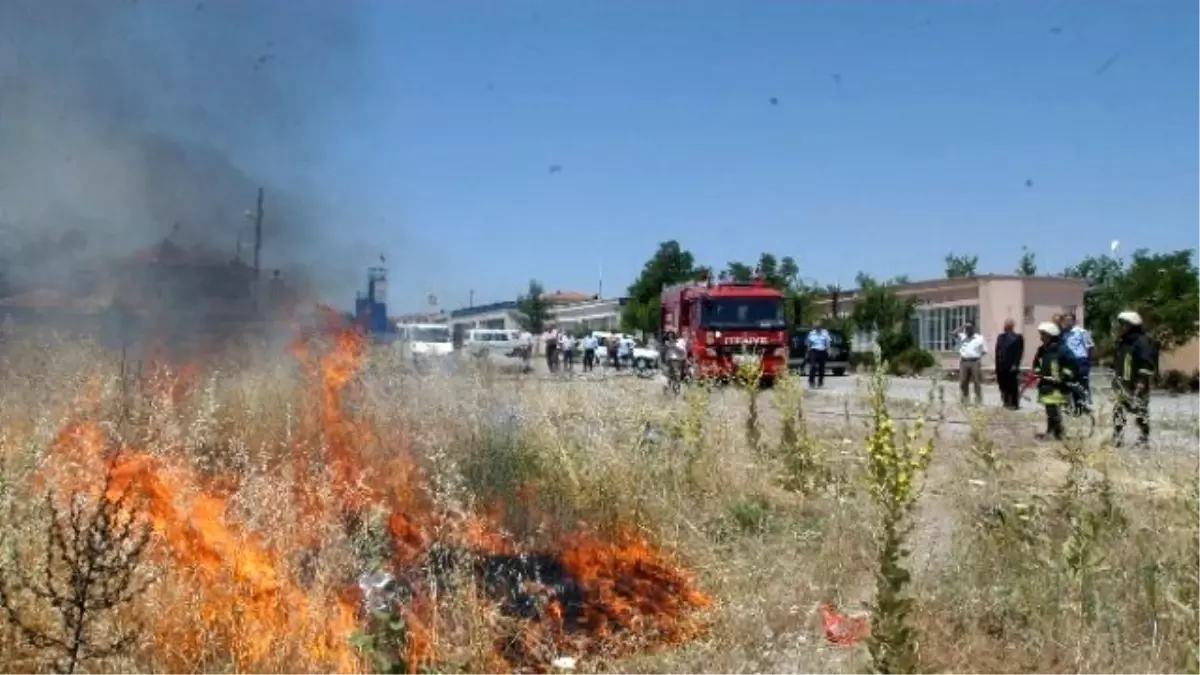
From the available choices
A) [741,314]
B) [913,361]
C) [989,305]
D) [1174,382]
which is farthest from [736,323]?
[989,305]

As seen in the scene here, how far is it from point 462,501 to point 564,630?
121cm

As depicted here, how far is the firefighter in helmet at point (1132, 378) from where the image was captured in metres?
6.16

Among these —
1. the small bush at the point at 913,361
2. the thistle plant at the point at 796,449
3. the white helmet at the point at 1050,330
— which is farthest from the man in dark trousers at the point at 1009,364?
the small bush at the point at 913,361

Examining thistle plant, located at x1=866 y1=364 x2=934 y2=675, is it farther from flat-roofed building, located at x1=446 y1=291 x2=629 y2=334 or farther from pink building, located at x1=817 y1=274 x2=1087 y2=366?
flat-roofed building, located at x1=446 y1=291 x2=629 y2=334

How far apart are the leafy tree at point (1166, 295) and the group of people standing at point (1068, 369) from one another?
12.2 meters

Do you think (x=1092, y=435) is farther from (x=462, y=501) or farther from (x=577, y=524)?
(x=462, y=501)

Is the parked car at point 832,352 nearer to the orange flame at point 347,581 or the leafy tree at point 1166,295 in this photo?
the leafy tree at point 1166,295

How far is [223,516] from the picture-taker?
4.66 meters

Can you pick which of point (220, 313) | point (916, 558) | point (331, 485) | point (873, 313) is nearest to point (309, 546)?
point (331, 485)

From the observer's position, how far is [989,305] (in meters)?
41.6

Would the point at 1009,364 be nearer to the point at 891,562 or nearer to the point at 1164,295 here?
the point at 891,562

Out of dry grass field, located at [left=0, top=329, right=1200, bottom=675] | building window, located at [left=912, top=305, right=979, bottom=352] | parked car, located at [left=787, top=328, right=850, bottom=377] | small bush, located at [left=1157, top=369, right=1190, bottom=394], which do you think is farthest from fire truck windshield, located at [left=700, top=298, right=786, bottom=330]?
building window, located at [left=912, top=305, right=979, bottom=352]

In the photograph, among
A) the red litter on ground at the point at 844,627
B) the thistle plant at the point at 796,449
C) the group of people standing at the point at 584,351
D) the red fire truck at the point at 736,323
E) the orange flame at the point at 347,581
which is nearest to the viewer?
the orange flame at the point at 347,581

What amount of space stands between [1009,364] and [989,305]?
28.4 metres
